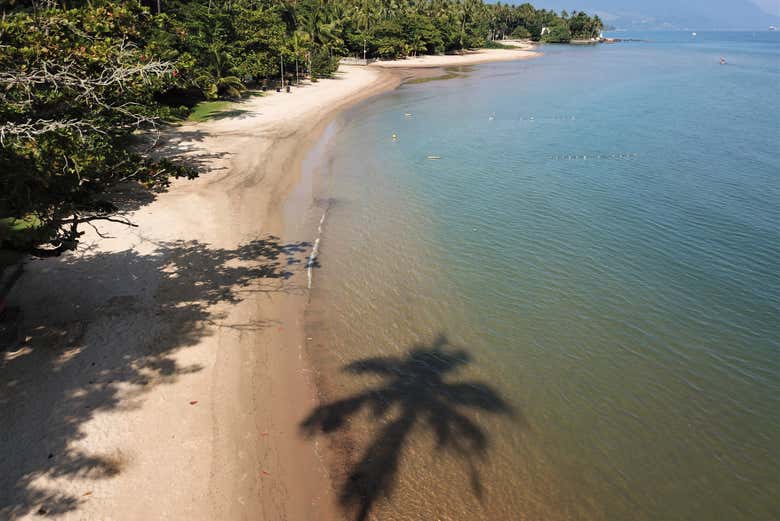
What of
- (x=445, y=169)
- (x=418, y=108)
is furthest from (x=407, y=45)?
(x=445, y=169)

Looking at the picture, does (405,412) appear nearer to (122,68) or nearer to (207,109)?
(122,68)

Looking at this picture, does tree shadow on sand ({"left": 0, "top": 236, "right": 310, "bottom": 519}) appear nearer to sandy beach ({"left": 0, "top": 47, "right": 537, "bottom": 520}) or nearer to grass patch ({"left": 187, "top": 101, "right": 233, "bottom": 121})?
sandy beach ({"left": 0, "top": 47, "right": 537, "bottom": 520})

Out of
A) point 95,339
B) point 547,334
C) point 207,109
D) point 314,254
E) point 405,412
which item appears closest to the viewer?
point 405,412

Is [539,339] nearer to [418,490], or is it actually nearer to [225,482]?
[418,490]

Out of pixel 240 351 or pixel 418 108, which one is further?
pixel 418 108

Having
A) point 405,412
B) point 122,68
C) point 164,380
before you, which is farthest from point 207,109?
point 405,412

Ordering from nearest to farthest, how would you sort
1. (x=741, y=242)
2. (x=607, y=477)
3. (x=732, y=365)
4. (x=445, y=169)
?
(x=607, y=477) → (x=732, y=365) → (x=741, y=242) → (x=445, y=169)
